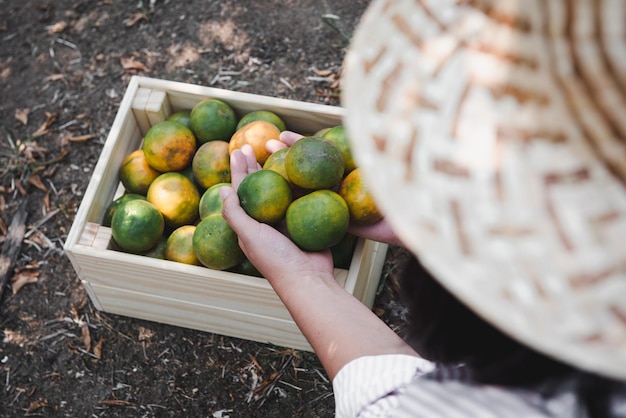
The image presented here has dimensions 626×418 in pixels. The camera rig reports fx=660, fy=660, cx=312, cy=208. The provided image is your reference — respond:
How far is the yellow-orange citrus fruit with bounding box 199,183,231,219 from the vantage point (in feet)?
7.71

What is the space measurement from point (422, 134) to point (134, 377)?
2.20 metres

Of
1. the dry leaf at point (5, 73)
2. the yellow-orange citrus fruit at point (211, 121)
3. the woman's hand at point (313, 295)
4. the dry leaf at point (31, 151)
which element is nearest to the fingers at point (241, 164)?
the woman's hand at point (313, 295)

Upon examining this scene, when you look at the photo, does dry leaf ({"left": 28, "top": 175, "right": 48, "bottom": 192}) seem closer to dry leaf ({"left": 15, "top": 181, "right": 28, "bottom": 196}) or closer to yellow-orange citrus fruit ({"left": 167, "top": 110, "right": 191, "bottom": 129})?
dry leaf ({"left": 15, "top": 181, "right": 28, "bottom": 196})

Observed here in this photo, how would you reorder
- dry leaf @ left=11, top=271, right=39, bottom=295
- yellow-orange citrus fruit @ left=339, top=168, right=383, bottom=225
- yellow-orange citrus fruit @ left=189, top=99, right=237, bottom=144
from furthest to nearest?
dry leaf @ left=11, top=271, right=39, bottom=295, yellow-orange citrus fruit @ left=189, top=99, right=237, bottom=144, yellow-orange citrus fruit @ left=339, top=168, right=383, bottom=225

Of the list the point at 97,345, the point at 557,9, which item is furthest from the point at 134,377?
the point at 557,9

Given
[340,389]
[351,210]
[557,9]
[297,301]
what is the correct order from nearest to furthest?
1. [557,9]
2. [340,389]
3. [297,301]
4. [351,210]

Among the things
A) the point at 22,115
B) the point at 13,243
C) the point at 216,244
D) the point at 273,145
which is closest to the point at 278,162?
the point at 273,145

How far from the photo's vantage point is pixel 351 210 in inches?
87.8

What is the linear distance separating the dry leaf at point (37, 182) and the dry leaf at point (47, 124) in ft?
0.91

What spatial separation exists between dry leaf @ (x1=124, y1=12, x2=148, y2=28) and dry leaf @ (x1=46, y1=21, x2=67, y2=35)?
0.36m

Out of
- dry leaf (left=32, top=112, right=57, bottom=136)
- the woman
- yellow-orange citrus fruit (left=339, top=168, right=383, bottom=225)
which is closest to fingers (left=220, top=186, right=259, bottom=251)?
yellow-orange citrus fruit (left=339, top=168, right=383, bottom=225)

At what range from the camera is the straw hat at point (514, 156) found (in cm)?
98

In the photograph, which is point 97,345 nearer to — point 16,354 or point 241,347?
point 16,354

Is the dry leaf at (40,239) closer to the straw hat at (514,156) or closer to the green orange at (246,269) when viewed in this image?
the green orange at (246,269)
